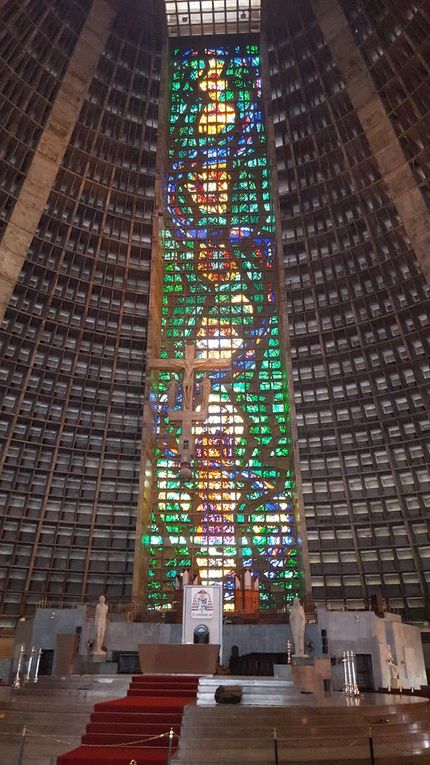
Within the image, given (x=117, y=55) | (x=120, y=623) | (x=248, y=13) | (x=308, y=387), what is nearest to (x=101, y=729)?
(x=120, y=623)

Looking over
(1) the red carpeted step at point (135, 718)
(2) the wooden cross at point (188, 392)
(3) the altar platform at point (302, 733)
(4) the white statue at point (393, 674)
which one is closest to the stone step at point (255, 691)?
(3) the altar platform at point (302, 733)

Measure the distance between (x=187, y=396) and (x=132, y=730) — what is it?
10468 mm

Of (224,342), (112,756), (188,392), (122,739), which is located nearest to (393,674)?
(188,392)

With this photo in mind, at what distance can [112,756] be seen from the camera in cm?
659

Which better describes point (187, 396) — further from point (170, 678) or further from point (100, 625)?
point (170, 678)

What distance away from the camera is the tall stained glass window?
2252 cm

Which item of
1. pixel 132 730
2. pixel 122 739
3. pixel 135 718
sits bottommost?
pixel 122 739

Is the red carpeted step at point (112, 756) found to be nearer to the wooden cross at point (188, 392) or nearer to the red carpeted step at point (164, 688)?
the red carpeted step at point (164, 688)

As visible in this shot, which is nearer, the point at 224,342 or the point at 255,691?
the point at 255,691

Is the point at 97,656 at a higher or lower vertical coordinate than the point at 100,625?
lower

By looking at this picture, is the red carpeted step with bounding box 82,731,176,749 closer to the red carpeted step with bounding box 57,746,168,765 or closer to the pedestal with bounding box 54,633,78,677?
the red carpeted step with bounding box 57,746,168,765

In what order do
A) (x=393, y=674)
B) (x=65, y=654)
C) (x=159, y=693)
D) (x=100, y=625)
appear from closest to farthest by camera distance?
(x=159, y=693)
(x=65, y=654)
(x=393, y=674)
(x=100, y=625)

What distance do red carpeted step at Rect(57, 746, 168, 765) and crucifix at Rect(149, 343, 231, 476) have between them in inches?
352

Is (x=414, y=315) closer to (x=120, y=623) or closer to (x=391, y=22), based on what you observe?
(x=391, y=22)
